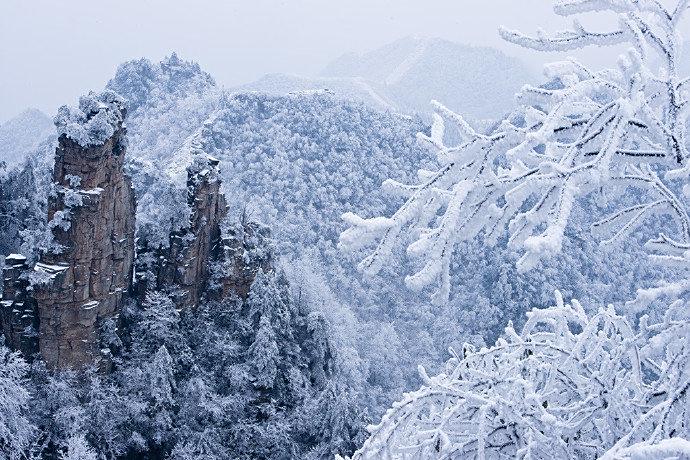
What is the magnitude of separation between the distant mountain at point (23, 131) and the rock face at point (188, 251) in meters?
57.7

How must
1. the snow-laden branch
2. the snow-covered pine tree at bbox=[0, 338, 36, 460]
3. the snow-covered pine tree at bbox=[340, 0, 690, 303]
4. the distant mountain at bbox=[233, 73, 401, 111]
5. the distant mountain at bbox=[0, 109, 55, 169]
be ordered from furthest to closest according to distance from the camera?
1. the distant mountain at bbox=[233, 73, 401, 111]
2. the distant mountain at bbox=[0, 109, 55, 169]
3. the snow-covered pine tree at bbox=[0, 338, 36, 460]
4. the snow-laden branch
5. the snow-covered pine tree at bbox=[340, 0, 690, 303]

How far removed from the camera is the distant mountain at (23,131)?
6916 centimetres

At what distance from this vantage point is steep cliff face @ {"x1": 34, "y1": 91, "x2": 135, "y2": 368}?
14461mm

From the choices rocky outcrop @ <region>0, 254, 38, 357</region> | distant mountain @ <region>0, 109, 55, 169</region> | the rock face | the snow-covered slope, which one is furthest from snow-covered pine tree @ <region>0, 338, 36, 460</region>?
the snow-covered slope

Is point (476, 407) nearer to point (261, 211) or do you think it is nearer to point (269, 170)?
point (261, 211)

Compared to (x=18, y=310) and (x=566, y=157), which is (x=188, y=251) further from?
(x=566, y=157)

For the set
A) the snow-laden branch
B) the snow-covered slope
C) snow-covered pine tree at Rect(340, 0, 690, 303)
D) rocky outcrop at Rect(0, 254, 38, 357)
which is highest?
snow-covered pine tree at Rect(340, 0, 690, 303)

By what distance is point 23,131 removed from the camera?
74938 mm

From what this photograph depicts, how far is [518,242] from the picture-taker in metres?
2.08

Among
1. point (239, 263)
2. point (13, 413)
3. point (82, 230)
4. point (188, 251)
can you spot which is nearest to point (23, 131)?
point (239, 263)

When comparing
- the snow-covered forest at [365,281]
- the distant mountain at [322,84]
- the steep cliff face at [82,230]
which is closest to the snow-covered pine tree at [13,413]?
the snow-covered forest at [365,281]

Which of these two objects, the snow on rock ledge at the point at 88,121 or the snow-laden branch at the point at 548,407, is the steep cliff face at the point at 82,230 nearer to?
the snow on rock ledge at the point at 88,121

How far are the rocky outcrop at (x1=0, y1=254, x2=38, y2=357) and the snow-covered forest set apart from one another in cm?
6

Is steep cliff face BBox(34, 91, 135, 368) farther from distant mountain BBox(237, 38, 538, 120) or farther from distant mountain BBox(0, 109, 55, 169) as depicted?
distant mountain BBox(237, 38, 538, 120)
